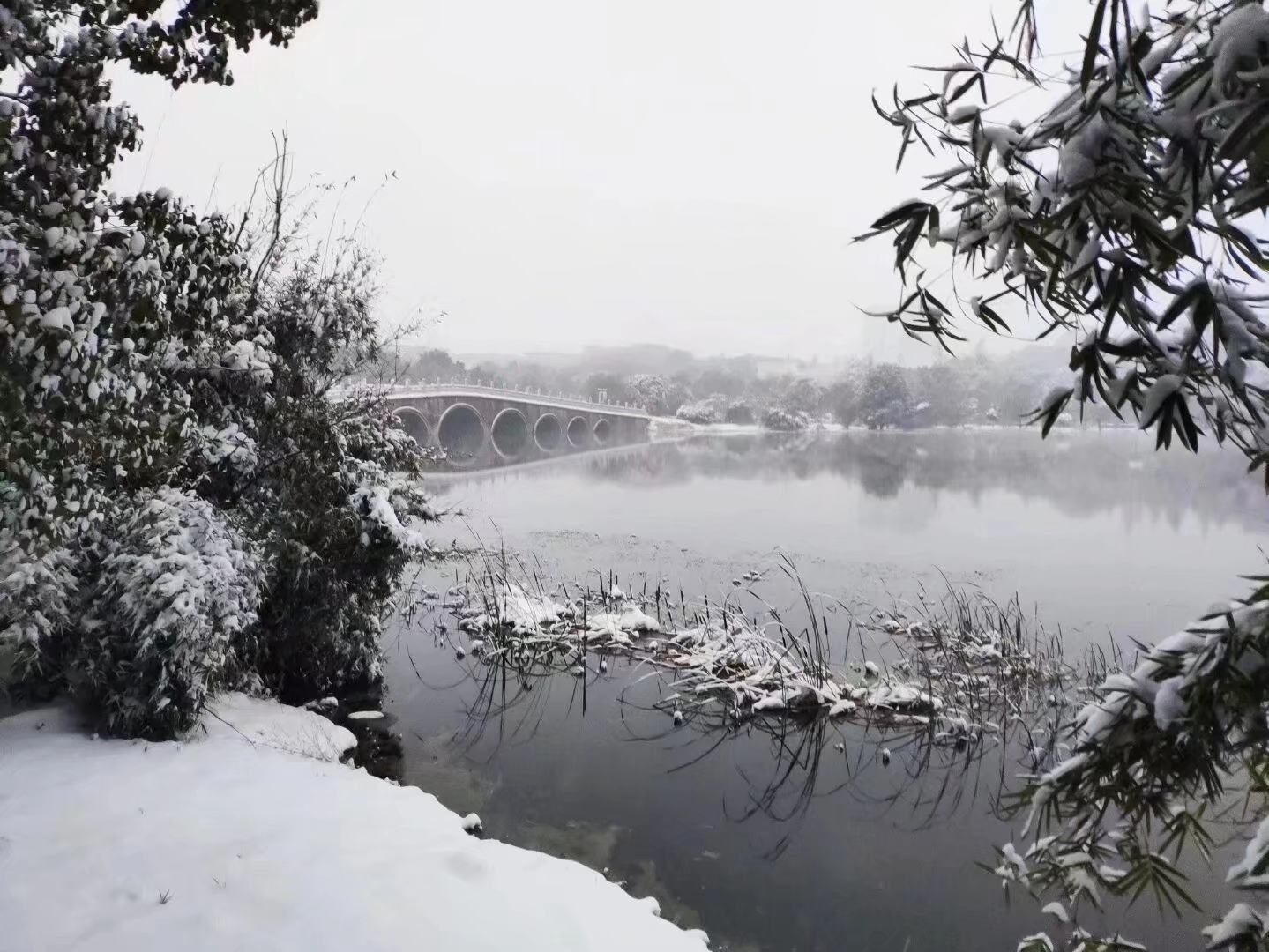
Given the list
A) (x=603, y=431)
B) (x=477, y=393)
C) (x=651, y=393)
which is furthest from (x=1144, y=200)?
(x=651, y=393)

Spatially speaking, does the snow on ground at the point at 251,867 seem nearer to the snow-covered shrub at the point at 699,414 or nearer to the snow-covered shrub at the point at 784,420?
the snow-covered shrub at the point at 784,420

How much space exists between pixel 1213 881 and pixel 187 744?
7631mm

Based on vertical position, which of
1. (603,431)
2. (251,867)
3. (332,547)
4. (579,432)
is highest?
(603,431)

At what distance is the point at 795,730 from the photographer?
25.6ft

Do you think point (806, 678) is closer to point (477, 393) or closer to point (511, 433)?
point (477, 393)

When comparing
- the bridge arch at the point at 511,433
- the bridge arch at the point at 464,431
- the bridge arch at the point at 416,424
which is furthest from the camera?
the bridge arch at the point at 511,433

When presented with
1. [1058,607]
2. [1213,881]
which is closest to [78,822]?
[1213,881]

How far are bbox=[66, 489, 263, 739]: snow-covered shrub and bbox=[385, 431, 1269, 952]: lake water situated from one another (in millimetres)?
2190

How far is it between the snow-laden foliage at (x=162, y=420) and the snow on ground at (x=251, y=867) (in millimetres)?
809

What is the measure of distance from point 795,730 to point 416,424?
3249 cm

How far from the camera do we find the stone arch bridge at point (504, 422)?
36188 mm

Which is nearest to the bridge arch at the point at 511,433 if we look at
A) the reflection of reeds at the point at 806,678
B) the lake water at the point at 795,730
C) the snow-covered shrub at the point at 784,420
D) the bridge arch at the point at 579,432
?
the bridge arch at the point at 579,432

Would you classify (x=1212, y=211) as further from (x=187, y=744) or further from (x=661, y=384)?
(x=661, y=384)

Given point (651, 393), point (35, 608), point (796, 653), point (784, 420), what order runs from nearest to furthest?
point (35, 608) → point (796, 653) → point (784, 420) → point (651, 393)
